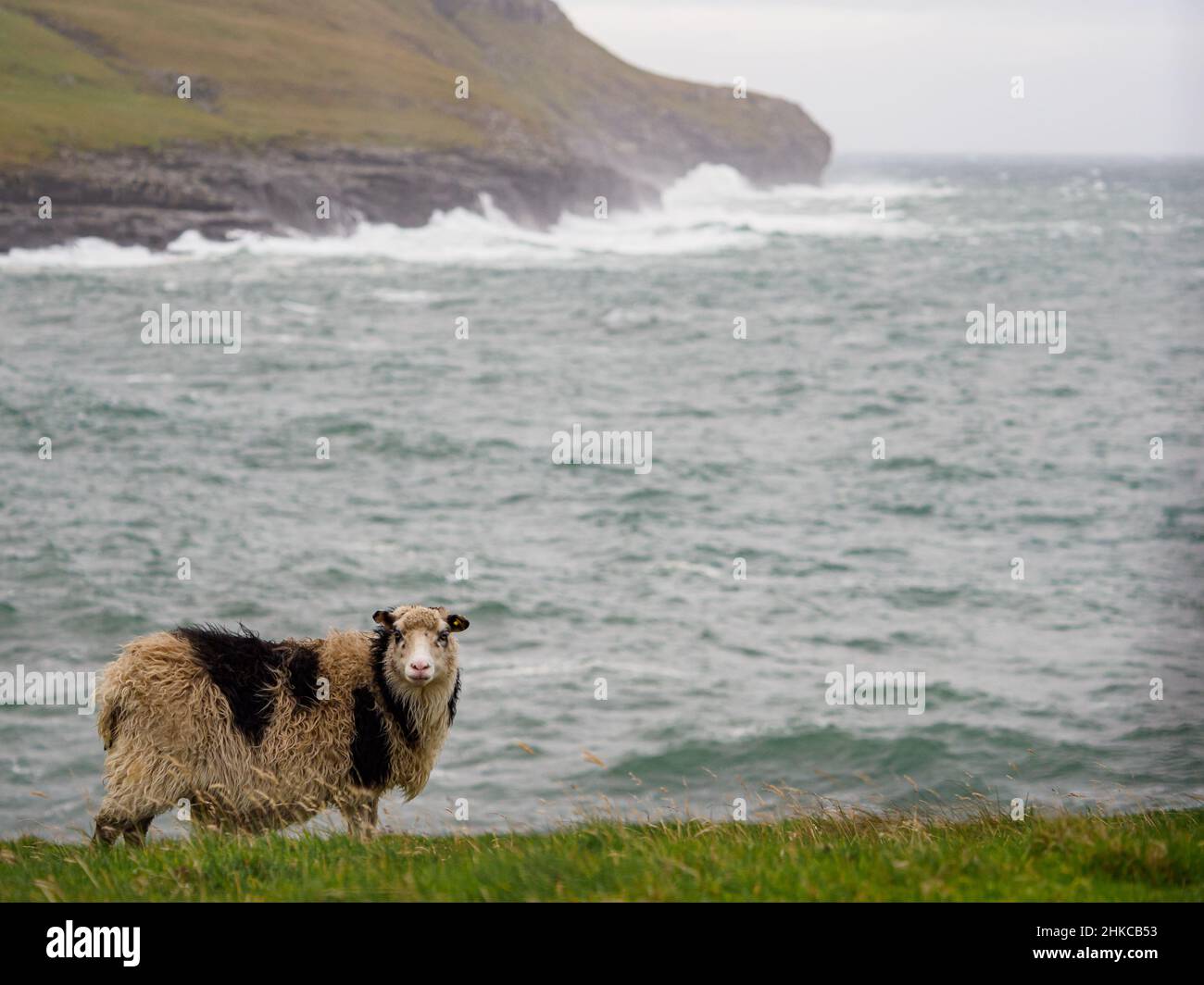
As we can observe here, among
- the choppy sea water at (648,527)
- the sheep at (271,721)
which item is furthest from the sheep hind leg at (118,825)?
the choppy sea water at (648,527)

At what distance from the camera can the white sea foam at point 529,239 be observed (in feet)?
331

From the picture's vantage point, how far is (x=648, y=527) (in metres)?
A: 40.2

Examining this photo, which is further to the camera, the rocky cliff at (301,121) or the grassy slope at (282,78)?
the grassy slope at (282,78)

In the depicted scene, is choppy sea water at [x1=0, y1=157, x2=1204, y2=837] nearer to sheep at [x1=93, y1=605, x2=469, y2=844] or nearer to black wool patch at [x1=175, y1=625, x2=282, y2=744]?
sheep at [x1=93, y1=605, x2=469, y2=844]

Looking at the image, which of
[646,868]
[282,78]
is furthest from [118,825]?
[282,78]

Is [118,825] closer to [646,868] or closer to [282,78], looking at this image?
[646,868]

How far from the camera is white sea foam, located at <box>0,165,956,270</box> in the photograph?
10075cm

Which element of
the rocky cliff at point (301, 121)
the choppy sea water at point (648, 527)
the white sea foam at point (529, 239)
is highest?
the rocky cliff at point (301, 121)

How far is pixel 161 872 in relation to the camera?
793 cm

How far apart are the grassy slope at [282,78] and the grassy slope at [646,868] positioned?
11002cm

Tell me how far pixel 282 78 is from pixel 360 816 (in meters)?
161

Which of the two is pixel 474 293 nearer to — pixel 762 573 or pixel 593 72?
pixel 762 573

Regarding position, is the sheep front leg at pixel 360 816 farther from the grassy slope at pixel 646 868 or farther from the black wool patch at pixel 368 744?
the grassy slope at pixel 646 868

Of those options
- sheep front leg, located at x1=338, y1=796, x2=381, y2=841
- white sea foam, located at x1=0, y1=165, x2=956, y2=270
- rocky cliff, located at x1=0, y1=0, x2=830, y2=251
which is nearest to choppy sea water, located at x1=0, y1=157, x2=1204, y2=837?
sheep front leg, located at x1=338, y1=796, x2=381, y2=841
